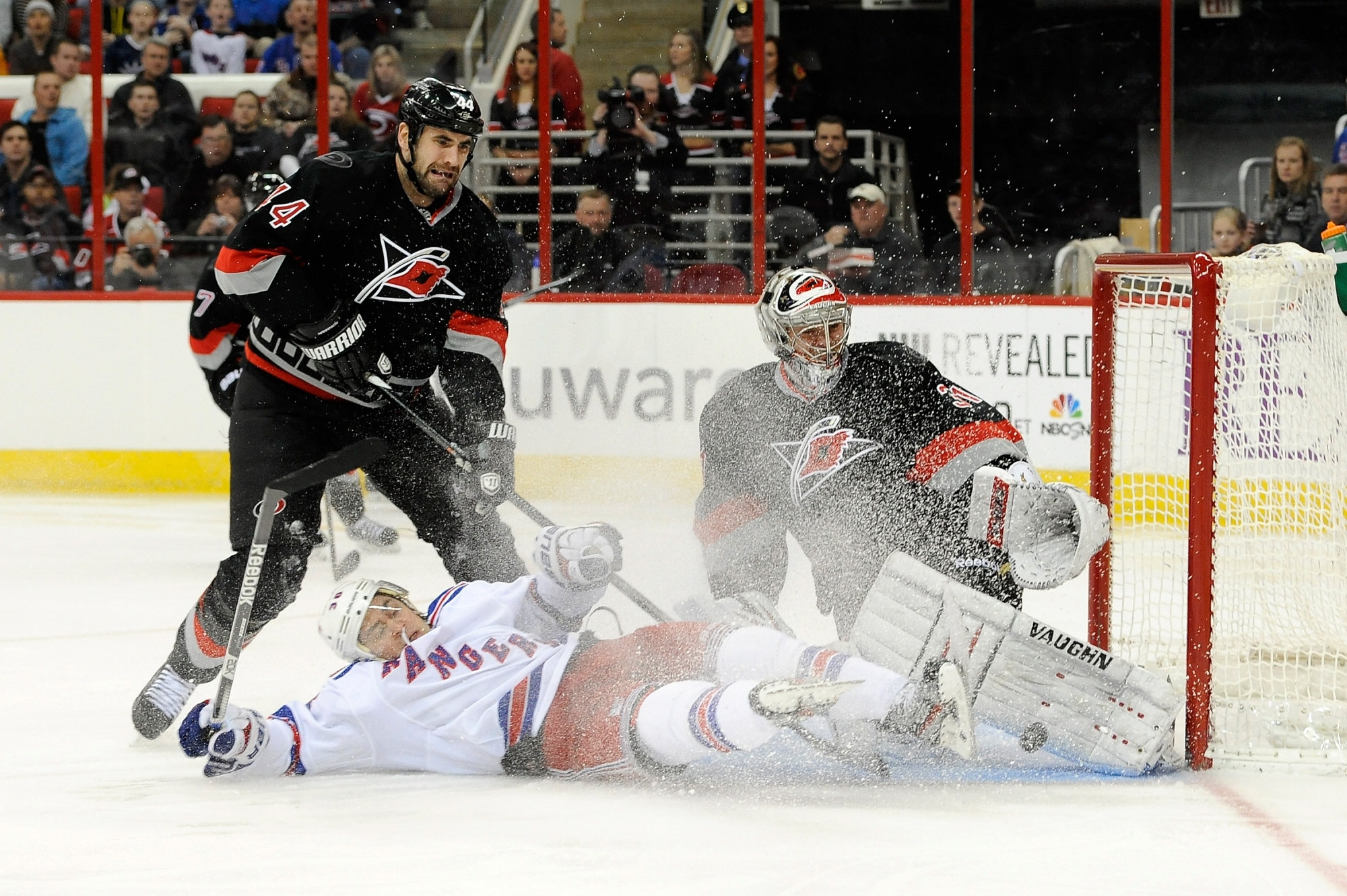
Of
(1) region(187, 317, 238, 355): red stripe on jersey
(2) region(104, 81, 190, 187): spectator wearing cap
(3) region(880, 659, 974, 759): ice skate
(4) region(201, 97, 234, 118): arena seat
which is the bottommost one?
(3) region(880, 659, 974, 759): ice skate

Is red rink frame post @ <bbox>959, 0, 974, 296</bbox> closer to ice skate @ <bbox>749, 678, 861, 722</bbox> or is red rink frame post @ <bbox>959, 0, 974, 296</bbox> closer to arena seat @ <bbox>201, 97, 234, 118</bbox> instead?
arena seat @ <bbox>201, 97, 234, 118</bbox>

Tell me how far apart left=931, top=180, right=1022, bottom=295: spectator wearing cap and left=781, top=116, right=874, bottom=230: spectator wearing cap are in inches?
14.0

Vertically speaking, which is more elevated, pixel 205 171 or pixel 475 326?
pixel 205 171

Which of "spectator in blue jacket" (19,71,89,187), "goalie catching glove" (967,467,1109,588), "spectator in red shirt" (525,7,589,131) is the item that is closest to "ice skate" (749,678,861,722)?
"goalie catching glove" (967,467,1109,588)

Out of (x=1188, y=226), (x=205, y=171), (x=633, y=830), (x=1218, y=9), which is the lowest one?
(x=633, y=830)

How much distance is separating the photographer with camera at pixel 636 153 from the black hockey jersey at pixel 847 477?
138 inches

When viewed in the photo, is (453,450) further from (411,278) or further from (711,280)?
(711,280)

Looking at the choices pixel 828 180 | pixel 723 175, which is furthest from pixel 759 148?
pixel 828 180

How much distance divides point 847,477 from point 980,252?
3.33 metres

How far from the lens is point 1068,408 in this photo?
5996 millimetres

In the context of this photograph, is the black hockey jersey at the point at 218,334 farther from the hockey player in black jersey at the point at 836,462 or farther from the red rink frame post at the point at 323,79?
the red rink frame post at the point at 323,79

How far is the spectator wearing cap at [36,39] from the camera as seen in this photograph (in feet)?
23.8

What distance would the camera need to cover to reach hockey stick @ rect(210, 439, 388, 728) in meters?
2.90

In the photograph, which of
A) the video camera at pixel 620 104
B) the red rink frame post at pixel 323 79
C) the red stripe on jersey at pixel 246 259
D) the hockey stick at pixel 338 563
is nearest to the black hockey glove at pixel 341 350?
the red stripe on jersey at pixel 246 259
